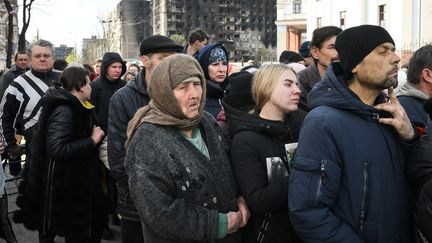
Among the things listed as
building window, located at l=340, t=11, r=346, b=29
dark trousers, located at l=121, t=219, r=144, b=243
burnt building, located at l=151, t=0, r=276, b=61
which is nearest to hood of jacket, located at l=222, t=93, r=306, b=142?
dark trousers, located at l=121, t=219, r=144, b=243

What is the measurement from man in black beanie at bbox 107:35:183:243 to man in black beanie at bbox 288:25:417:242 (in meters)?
1.39

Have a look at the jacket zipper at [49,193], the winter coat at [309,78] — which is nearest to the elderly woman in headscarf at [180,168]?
the winter coat at [309,78]

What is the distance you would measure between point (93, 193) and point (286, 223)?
2.34 meters

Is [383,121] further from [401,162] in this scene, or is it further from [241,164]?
[241,164]

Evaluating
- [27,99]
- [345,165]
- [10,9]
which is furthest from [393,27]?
[345,165]

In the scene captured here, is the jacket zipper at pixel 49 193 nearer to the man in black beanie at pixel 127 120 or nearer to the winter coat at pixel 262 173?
the man in black beanie at pixel 127 120

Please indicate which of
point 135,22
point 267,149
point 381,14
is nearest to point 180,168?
point 267,149

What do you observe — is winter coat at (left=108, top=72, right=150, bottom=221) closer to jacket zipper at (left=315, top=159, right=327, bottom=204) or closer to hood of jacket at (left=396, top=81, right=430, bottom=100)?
jacket zipper at (left=315, top=159, right=327, bottom=204)

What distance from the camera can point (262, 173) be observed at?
2.45 metres

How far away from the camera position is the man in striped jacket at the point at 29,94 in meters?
5.20

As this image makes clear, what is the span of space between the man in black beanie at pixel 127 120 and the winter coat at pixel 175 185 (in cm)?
78

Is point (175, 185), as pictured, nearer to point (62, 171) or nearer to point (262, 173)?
point (262, 173)

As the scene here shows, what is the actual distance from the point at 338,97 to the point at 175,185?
2.93 ft

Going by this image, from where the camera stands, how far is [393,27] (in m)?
27.1
